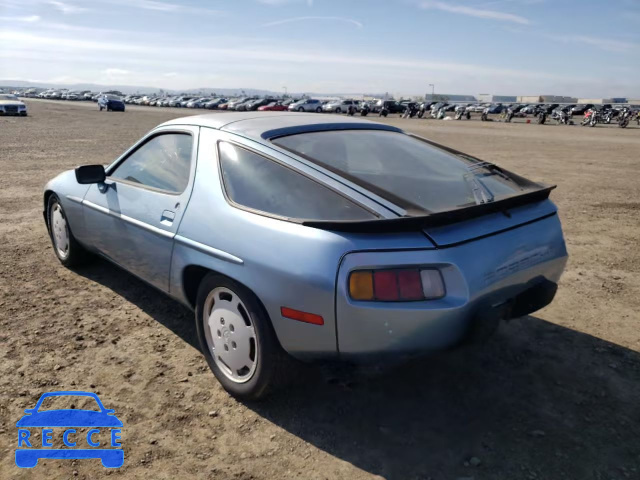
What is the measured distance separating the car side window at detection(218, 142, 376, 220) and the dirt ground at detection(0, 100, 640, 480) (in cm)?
92

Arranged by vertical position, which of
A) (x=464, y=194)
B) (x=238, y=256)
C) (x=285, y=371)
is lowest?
(x=285, y=371)

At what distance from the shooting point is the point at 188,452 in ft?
8.02

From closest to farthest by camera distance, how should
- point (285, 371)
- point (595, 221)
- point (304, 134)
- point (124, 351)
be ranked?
point (285, 371), point (304, 134), point (124, 351), point (595, 221)

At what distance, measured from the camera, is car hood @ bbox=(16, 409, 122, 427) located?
104 inches

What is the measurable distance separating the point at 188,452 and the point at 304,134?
6.28ft

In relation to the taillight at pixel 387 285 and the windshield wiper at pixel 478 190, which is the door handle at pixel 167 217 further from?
the windshield wiper at pixel 478 190

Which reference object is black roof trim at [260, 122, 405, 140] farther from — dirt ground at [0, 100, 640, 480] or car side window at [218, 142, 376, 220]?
dirt ground at [0, 100, 640, 480]

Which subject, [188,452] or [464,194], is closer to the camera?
[188,452]

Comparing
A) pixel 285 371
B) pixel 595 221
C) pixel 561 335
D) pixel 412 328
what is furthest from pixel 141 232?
pixel 595 221

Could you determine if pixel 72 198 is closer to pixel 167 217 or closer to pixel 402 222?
pixel 167 217

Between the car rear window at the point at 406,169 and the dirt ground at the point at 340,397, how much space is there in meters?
0.87

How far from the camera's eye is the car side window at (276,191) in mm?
2430

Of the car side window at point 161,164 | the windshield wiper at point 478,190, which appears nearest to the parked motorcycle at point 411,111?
the car side window at point 161,164

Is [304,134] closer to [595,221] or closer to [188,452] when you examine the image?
[188,452]
